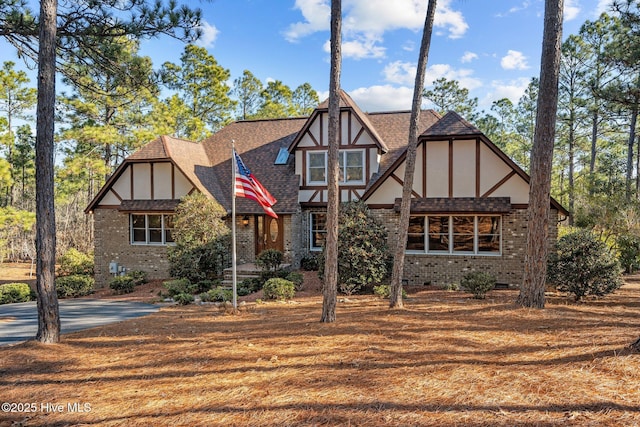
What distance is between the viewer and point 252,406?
4.33 m

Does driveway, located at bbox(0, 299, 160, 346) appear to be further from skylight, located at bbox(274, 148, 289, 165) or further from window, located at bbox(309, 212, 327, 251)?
skylight, located at bbox(274, 148, 289, 165)

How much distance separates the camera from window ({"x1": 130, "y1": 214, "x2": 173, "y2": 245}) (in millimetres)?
17969

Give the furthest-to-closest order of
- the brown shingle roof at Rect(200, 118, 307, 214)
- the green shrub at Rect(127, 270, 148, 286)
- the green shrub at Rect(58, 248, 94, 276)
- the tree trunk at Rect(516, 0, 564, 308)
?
1. the green shrub at Rect(58, 248, 94, 276)
2. the brown shingle roof at Rect(200, 118, 307, 214)
3. the green shrub at Rect(127, 270, 148, 286)
4. the tree trunk at Rect(516, 0, 564, 308)

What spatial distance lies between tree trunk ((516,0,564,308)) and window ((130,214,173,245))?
47.0 feet

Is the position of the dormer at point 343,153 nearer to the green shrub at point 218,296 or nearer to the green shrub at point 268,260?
the green shrub at point 268,260

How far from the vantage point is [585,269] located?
10.3 metres

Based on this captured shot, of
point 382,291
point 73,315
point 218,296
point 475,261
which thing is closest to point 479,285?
point 382,291

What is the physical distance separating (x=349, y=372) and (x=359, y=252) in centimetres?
749

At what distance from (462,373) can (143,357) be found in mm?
4752

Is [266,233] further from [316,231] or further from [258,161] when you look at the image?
[258,161]

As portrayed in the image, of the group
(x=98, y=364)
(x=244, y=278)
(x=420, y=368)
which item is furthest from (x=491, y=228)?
(x=98, y=364)

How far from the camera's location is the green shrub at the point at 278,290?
1210cm

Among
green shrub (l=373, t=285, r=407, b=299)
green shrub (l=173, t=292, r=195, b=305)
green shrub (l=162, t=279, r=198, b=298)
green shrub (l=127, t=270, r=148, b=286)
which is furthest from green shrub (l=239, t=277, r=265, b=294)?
green shrub (l=127, t=270, r=148, b=286)

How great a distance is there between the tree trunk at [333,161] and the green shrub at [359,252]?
448cm
